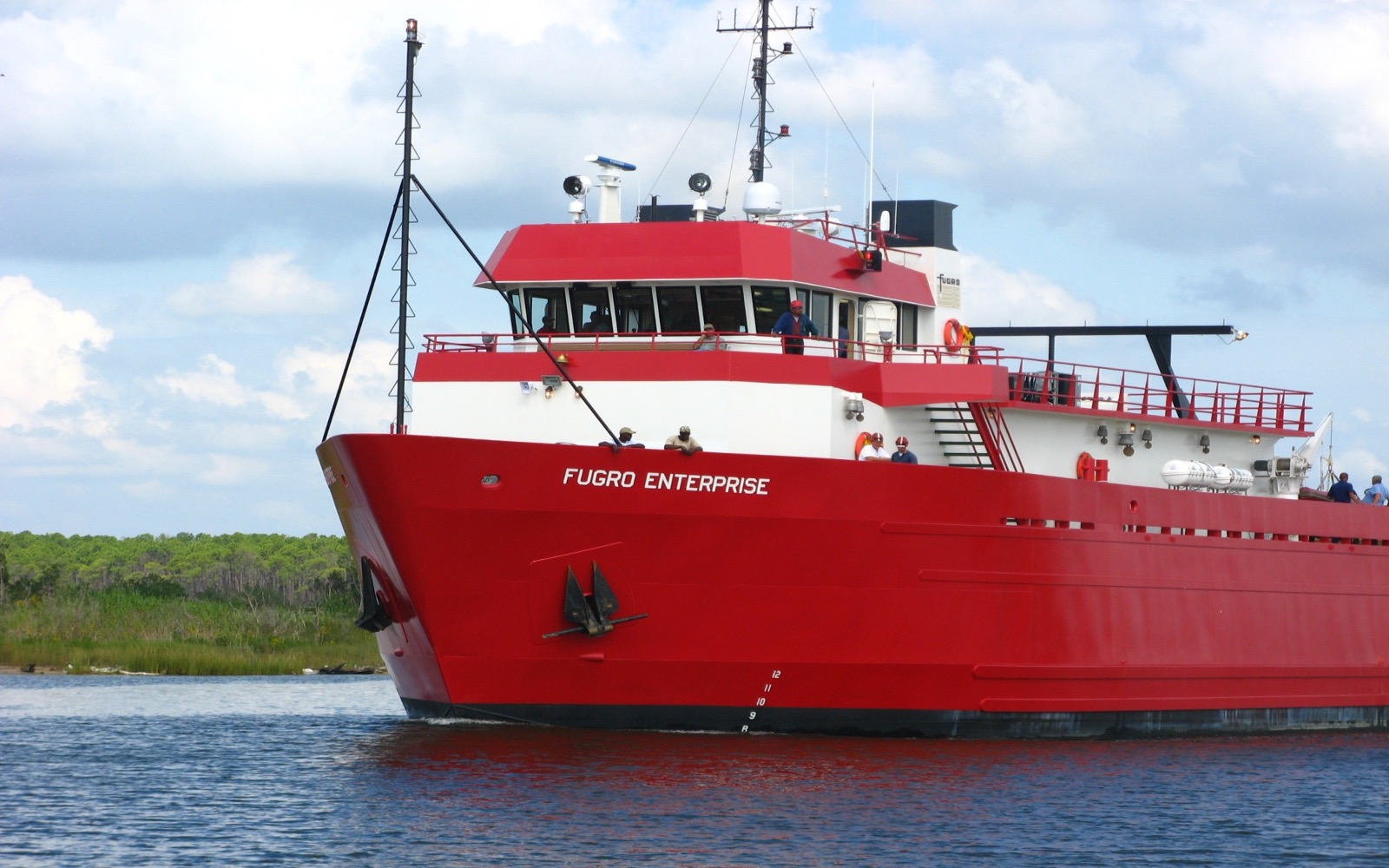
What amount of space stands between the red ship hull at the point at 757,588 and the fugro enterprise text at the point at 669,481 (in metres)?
0.02

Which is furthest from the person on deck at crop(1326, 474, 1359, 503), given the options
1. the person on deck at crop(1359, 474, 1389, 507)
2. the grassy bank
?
the grassy bank

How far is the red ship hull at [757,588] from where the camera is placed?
2083 cm

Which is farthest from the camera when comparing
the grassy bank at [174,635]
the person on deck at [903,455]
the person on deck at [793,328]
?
the grassy bank at [174,635]

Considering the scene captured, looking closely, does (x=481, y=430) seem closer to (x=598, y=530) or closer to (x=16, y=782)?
(x=598, y=530)

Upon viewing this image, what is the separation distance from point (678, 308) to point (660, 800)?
304 inches

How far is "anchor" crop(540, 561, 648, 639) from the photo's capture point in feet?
68.4

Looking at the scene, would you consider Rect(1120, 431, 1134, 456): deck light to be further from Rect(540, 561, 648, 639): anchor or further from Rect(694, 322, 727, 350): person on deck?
Rect(540, 561, 648, 639): anchor

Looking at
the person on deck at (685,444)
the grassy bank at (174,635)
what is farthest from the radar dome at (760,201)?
the grassy bank at (174,635)

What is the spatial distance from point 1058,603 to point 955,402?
3000 mm

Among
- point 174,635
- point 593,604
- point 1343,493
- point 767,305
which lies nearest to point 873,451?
point 767,305

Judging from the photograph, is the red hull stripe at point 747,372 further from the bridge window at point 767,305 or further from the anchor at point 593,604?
the anchor at point 593,604

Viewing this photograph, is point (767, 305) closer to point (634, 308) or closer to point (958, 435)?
point (634, 308)

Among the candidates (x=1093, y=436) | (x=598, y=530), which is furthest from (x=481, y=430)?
(x=1093, y=436)

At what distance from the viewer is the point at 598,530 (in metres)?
20.9
